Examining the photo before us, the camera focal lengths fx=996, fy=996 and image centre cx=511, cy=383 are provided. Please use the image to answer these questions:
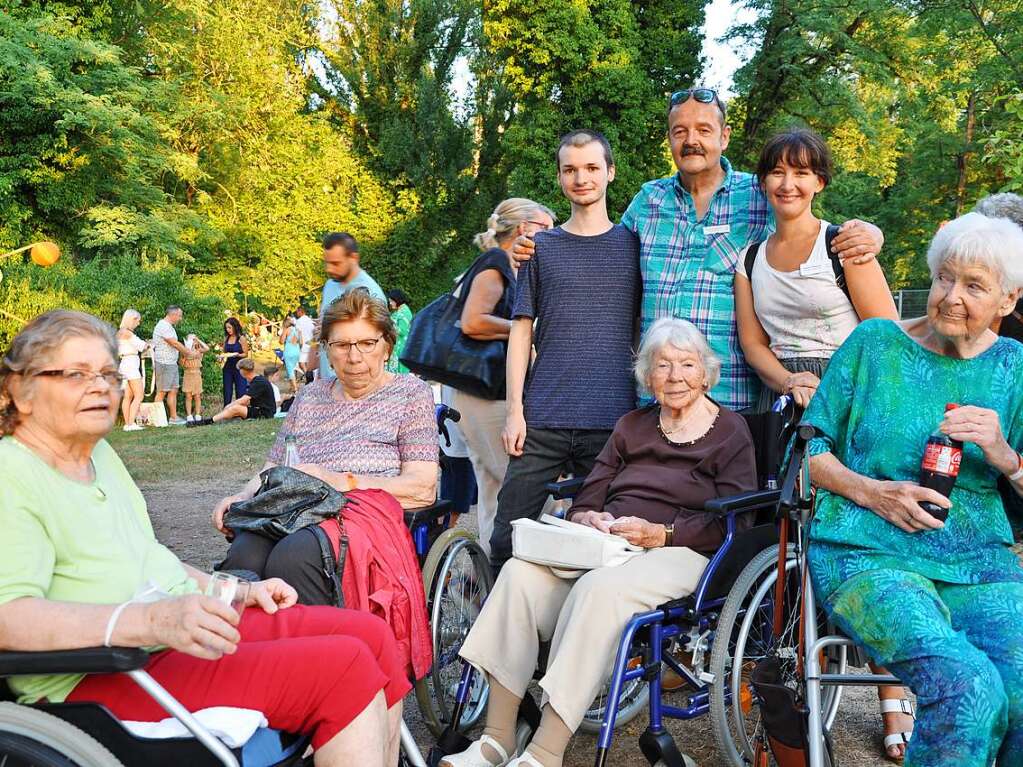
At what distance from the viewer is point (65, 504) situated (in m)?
2.06

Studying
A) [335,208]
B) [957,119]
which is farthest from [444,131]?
[957,119]

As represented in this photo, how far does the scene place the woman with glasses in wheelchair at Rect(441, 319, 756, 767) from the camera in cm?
268

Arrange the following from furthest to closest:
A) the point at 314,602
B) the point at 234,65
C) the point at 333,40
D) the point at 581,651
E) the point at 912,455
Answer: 1. the point at 333,40
2. the point at 234,65
3. the point at 314,602
4. the point at 581,651
5. the point at 912,455

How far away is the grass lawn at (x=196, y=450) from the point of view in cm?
945

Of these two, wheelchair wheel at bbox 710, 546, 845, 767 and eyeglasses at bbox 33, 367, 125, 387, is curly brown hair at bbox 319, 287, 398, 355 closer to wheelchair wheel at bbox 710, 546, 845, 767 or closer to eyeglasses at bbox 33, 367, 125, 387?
eyeglasses at bbox 33, 367, 125, 387

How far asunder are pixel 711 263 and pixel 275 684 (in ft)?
6.70

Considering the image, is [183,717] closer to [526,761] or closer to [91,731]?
[91,731]

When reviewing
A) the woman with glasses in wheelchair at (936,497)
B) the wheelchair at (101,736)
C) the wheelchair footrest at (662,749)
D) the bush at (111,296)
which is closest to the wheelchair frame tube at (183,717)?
the wheelchair at (101,736)

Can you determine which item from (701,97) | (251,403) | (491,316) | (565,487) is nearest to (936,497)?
(565,487)

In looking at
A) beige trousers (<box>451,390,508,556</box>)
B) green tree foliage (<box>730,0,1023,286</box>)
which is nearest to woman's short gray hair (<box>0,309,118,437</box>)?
beige trousers (<box>451,390,508,556</box>)

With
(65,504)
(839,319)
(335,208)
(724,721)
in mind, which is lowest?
(724,721)

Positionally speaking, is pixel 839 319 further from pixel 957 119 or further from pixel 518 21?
pixel 957 119

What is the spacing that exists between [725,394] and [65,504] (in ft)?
7.06

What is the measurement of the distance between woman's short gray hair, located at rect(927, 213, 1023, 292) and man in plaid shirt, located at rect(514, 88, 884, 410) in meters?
0.99
